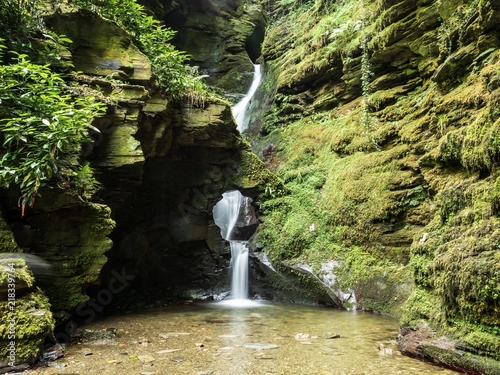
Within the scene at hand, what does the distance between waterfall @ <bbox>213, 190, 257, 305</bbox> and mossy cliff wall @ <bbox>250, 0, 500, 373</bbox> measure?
1.12 meters

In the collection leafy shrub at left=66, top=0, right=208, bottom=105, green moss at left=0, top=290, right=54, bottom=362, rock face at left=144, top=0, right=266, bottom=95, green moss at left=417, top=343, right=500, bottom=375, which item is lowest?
green moss at left=417, top=343, right=500, bottom=375

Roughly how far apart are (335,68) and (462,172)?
7746 millimetres

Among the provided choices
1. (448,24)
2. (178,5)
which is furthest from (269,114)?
(448,24)

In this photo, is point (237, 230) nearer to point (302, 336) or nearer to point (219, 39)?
point (302, 336)

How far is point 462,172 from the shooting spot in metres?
5.90

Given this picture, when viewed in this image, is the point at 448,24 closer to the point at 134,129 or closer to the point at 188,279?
the point at 134,129

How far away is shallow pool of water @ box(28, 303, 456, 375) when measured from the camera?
4.27m

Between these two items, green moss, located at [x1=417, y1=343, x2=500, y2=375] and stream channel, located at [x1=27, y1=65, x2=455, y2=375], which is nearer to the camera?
green moss, located at [x1=417, y1=343, x2=500, y2=375]

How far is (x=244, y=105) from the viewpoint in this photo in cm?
1756

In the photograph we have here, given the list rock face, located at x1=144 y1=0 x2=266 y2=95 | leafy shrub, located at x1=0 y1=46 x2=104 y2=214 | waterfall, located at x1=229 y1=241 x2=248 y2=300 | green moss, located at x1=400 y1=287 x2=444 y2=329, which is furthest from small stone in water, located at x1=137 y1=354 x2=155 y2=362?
rock face, located at x1=144 y1=0 x2=266 y2=95

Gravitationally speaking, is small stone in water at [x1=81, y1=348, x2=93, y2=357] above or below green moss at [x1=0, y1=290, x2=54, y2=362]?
below

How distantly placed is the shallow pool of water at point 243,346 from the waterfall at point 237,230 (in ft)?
10.2

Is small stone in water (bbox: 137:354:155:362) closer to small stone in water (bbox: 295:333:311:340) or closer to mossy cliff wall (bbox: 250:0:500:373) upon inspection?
small stone in water (bbox: 295:333:311:340)

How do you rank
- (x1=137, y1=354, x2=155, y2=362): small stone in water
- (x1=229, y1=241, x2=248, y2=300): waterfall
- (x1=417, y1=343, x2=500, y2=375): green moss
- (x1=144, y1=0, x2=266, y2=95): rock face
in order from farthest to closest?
(x1=144, y1=0, x2=266, y2=95): rock face
(x1=229, y1=241, x2=248, y2=300): waterfall
(x1=137, y1=354, x2=155, y2=362): small stone in water
(x1=417, y1=343, x2=500, y2=375): green moss
